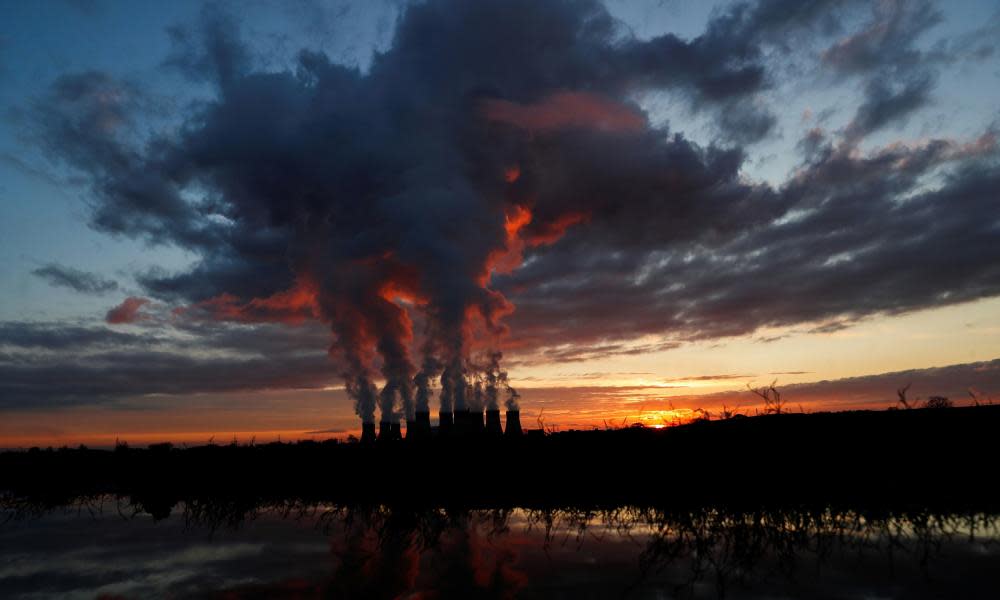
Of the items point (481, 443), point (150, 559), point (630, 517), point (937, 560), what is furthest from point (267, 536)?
point (481, 443)

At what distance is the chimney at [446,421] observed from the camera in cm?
5171

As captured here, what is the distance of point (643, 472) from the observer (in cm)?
1608

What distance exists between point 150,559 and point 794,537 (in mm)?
8100

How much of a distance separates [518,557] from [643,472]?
947cm

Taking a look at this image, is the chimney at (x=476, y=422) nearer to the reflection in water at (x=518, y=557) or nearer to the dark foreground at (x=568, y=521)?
the dark foreground at (x=568, y=521)

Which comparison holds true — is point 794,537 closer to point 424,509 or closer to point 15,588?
point 424,509

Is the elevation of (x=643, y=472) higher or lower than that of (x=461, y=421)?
lower

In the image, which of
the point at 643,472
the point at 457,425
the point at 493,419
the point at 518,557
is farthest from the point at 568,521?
the point at 493,419

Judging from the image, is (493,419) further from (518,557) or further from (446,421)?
(518,557)

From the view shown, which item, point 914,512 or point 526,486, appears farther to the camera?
point 526,486

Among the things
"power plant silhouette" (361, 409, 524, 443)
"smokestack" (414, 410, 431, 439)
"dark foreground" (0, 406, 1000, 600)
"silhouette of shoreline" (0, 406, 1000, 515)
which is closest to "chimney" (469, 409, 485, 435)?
"power plant silhouette" (361, 409, 524, 443)

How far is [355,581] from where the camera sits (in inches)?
244

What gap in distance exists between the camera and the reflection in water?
5.88 m

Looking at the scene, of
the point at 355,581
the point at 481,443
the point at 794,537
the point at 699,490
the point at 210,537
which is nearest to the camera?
the point at 355,581
